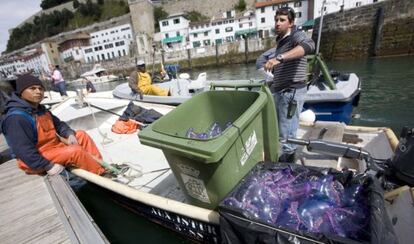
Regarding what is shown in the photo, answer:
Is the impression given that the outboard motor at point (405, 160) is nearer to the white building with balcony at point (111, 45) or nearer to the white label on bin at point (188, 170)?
the white label on bin at point (188, 170)

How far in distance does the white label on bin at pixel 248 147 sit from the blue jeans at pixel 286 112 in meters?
0.88

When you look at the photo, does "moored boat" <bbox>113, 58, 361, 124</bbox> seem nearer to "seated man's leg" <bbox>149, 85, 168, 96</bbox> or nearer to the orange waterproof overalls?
"seated man's leg" <bbox>149, 85, 168, 96</bbox>

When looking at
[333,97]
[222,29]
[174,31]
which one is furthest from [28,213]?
[174,31]

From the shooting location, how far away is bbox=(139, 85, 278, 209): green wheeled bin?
1.72m

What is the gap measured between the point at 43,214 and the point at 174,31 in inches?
2023

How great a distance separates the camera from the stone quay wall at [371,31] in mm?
17500

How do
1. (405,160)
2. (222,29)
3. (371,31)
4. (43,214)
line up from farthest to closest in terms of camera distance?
(222,29) < (371,31) < (43,214) < (405,160)

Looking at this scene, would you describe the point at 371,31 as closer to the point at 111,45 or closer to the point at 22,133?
the point at 22,133

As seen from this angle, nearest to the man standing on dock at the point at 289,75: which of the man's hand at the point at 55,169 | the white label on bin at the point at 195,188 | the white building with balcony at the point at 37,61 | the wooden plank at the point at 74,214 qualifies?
the white label on bin at the point at 195,188

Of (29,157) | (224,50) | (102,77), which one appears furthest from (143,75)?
(102,77)

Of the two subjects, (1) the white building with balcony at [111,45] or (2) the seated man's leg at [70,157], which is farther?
(1) the white building with balcony at [111,45]

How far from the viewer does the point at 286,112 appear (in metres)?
2.82

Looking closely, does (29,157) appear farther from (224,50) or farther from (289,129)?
(224,50)

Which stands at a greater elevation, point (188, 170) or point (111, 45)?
point (111, 45)
